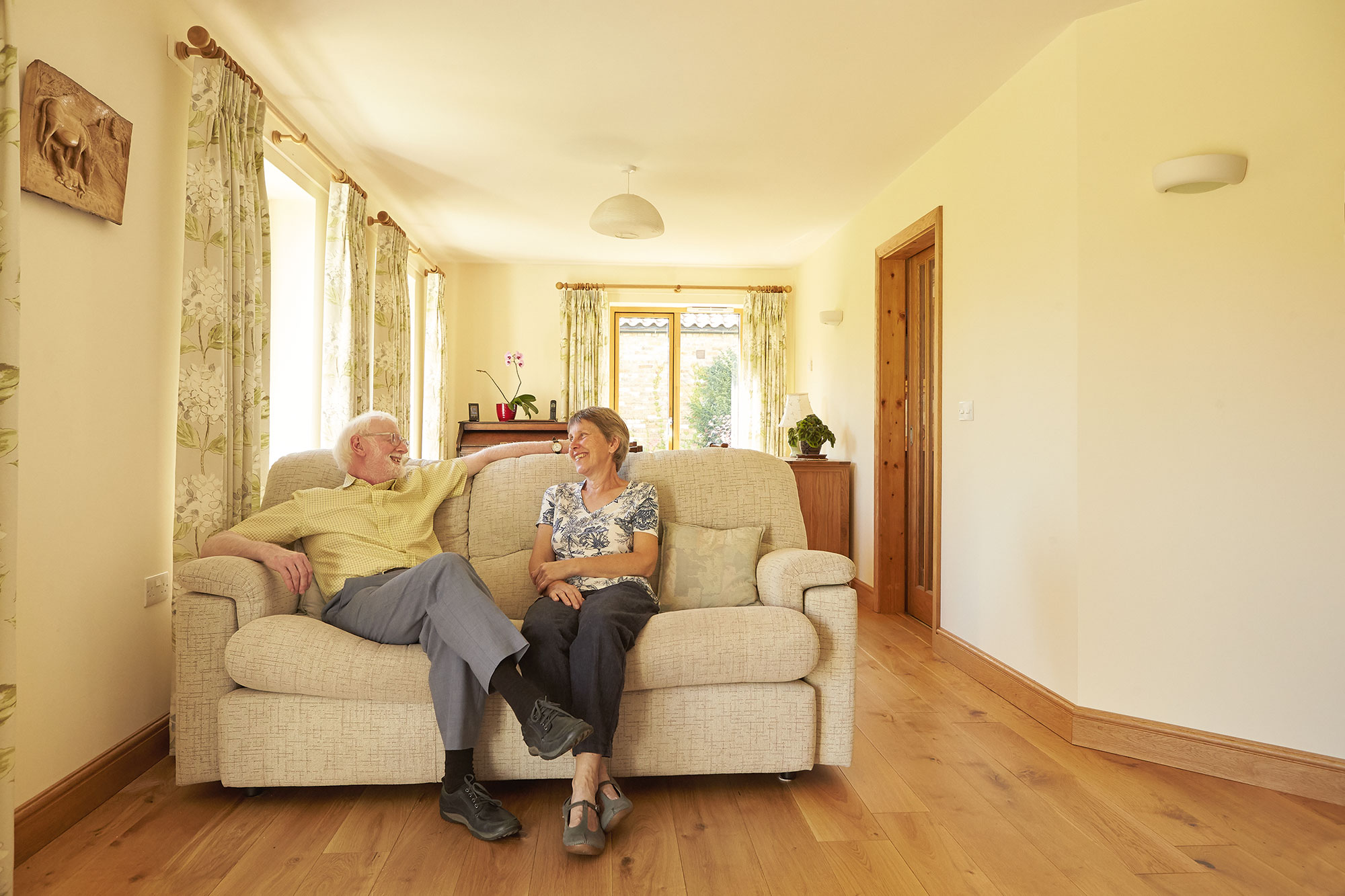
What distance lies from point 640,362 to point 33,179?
17.2 feet

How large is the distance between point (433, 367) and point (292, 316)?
2.12 metres

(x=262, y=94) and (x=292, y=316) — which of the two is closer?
(x=262, y=94)

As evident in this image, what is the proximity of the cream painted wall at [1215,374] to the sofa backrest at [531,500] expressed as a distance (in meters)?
1.11

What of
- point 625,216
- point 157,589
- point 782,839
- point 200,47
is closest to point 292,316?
point 200,47

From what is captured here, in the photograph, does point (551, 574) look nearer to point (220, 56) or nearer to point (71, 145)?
point (71, 145)

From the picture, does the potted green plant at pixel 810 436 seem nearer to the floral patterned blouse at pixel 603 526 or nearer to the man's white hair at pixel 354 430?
the floral patterned blouse at pixel 603 526

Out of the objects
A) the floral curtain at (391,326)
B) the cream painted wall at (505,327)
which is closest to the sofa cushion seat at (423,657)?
the floral curtain at (391,326)

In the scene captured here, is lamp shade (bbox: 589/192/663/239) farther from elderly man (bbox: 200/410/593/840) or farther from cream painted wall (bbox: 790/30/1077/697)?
elderly man (bbox: 200/410/593/840)

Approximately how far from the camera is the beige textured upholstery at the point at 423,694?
81.7 inches

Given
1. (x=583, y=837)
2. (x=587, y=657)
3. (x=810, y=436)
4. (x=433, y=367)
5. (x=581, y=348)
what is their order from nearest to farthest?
(x=583, y=837)
(x=587, y=657)
(x=810, y=436)
(x=433, y=367)
(x=581, y=348)

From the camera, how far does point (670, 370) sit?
6.98 metres

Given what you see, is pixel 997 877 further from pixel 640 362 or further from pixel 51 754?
pixel 640 362

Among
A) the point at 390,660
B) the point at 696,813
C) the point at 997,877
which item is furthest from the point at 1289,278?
the point at 390,660

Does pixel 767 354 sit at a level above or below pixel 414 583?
above
